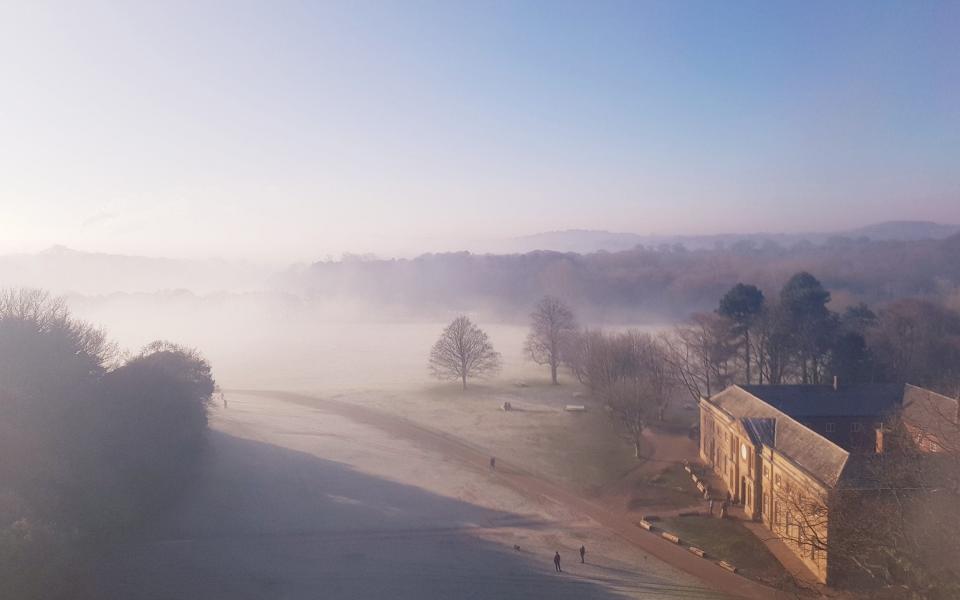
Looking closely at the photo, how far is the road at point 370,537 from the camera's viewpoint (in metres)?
15.1

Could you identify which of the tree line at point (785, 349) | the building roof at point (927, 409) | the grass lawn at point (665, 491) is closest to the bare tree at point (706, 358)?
the tree line at point (785, 349)

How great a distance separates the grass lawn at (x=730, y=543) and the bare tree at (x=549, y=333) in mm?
24964

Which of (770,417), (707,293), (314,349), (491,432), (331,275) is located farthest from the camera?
(331,275)

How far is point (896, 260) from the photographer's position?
243ft

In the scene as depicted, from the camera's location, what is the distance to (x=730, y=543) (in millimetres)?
18094

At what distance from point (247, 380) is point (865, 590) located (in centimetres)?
4251

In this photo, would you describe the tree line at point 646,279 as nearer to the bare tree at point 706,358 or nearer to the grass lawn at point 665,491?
the bare tree at point 706,358

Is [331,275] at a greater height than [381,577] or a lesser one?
greater

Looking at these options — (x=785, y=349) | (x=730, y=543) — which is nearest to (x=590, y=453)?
(x=730, y=543)

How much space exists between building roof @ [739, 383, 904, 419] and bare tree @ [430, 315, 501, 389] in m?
23.1

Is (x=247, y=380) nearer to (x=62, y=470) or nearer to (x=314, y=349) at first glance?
(x=314, y=349)

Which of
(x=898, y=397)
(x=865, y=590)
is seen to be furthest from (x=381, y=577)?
(x=898, y=397)

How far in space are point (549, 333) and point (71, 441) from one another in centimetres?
3329

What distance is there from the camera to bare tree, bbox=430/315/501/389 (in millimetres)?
43719
